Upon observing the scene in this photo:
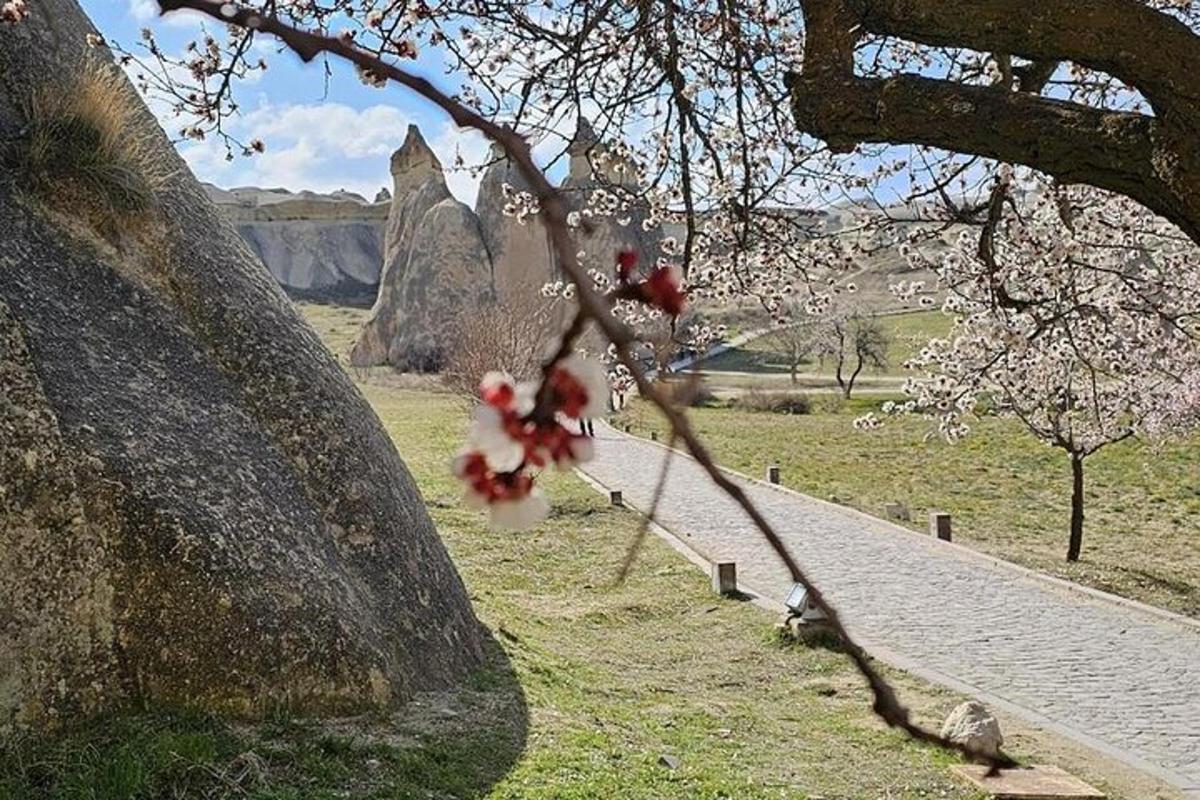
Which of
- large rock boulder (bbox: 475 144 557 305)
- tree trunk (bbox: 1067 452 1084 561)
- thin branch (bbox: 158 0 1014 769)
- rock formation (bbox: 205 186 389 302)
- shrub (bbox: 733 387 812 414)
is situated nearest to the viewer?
thin branch (bbox: 158 0 1014 769)

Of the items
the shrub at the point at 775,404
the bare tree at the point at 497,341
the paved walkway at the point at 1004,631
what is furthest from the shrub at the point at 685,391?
the shrub at the point at 775,404

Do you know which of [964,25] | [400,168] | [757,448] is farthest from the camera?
[400,168]

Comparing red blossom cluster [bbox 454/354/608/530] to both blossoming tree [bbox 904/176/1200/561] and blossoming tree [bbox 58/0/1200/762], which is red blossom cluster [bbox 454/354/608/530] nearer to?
blossoming tree [bbox 58/0/1200/762]

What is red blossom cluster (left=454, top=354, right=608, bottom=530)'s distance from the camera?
577 mm

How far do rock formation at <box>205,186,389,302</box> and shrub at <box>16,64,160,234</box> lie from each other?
214ft

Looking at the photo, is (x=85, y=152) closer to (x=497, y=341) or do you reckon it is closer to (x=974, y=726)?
(x=974, y=726)

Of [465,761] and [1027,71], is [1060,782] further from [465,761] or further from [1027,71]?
[1027,71]

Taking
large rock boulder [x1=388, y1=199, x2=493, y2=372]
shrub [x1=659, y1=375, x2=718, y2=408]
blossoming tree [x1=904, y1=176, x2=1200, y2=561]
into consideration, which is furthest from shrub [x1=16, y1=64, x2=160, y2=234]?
large rock boulder [x1=388, y1=199, x2=493, y2=372]

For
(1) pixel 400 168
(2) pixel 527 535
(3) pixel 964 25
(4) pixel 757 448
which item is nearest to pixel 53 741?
(3) pixel 964 25

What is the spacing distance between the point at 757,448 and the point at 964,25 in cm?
2225

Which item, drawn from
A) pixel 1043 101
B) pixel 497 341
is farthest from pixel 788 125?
pixel 497 341

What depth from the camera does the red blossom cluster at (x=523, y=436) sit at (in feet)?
1.89

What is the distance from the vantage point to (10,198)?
6020mm

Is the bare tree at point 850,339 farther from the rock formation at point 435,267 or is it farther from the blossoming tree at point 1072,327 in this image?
the blossoming tree at point 1072,327
